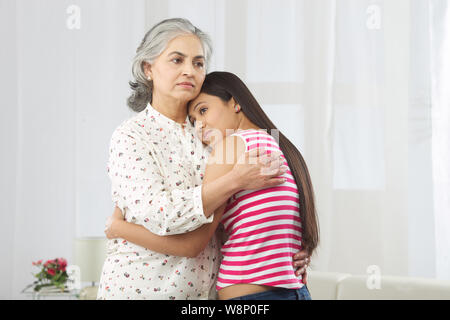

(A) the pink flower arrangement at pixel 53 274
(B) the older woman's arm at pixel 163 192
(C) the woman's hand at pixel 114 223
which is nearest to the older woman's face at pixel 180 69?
(B) the older woman's arm at pixel 163 192

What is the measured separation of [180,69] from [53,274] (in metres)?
1.81

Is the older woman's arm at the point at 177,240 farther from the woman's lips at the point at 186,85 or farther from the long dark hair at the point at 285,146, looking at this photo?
the woman's lips at the point at 186,85

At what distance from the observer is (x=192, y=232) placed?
4.05 ft

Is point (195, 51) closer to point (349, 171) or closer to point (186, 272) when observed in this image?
point (186, 272)

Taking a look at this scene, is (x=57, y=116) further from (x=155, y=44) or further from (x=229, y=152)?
(x=229, y=152)

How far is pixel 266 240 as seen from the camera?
4.16 ft

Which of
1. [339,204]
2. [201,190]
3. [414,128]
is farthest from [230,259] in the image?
[414,128]

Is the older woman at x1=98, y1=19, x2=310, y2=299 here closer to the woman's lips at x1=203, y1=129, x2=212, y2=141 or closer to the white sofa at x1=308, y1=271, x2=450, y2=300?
the woman's lips at x1=203, y1=129, x2=212, y2=141

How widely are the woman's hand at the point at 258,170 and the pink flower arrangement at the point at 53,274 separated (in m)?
1.90

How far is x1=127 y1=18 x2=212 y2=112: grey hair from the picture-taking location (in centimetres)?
141

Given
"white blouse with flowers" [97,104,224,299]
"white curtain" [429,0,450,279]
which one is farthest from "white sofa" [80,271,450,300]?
"white blouse with flowers" [97,104,224,299]

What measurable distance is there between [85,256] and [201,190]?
169 cm

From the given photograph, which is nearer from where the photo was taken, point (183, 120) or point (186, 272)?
point (186, 272)

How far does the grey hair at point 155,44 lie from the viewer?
1407 millimetres
